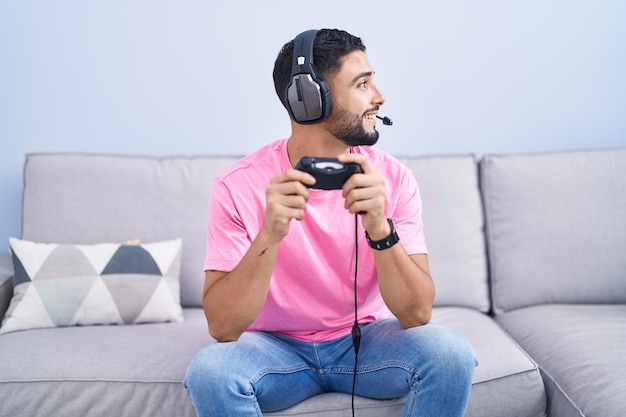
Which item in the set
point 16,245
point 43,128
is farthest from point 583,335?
point 43,128

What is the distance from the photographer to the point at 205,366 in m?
1.25

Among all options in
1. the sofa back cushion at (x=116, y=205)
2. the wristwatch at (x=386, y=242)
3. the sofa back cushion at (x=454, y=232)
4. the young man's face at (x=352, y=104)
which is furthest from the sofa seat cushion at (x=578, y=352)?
the sofa back cushion at (x=116, y=205)

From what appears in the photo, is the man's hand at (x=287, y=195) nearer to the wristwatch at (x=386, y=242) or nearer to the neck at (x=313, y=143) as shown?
the wristwatch at (x=386, y=242)

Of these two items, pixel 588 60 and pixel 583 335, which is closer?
pixel 583 335

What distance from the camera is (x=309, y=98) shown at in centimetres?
136

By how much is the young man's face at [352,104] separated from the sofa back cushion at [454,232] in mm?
673

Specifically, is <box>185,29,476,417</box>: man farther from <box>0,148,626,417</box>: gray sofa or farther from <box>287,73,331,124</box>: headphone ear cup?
<box>0,148,626,417</box>: gray sofa

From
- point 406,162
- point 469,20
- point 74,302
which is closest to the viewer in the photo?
point 74,302

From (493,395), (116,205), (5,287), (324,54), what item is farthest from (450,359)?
(5,287)

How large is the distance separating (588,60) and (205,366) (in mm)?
1813

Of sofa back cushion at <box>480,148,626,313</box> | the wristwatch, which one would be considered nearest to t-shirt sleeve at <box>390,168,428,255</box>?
the wristwatch

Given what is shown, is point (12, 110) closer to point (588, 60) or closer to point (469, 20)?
point (469, 20)

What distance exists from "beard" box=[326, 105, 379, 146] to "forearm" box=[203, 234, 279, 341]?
13.1 inches

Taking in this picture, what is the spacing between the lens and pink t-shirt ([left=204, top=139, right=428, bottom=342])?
1.46 m
